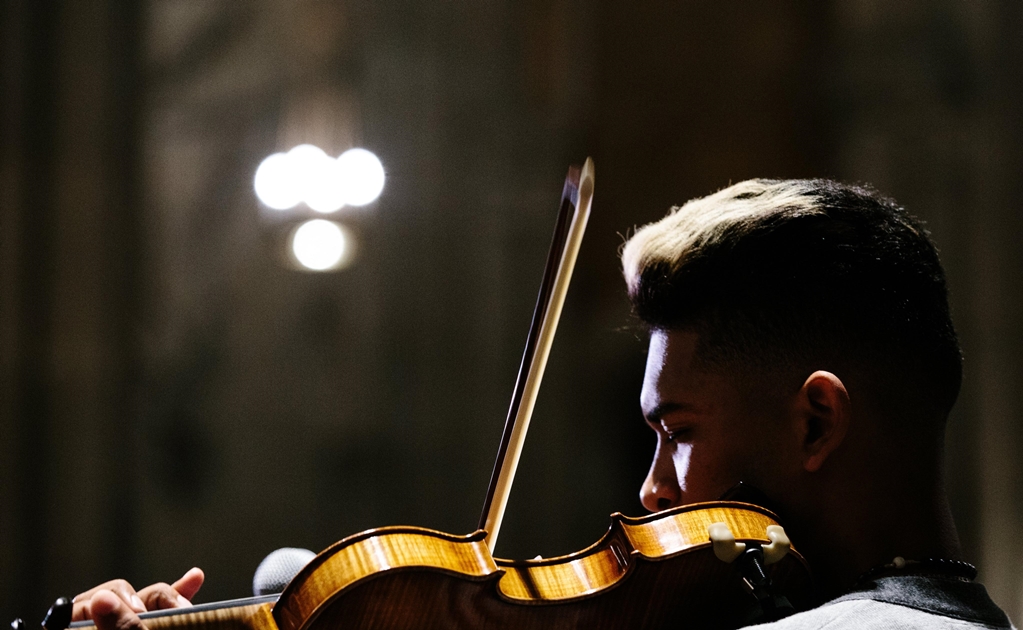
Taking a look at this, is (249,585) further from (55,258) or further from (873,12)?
(873,12)

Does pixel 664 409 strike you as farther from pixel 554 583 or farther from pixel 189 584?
pixel 189 584

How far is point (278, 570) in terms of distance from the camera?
1.37 metres

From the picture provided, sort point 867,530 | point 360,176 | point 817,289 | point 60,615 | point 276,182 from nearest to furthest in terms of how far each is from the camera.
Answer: point 60,615
point 867,530
point 817,289
point 276,182
point 360,176

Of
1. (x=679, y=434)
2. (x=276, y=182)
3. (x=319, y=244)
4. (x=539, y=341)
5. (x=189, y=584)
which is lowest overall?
(x=189, y=584)

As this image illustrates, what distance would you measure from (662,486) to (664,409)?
4.6 inches

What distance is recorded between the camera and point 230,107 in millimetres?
4102

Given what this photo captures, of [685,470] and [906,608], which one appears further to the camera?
[685,470]

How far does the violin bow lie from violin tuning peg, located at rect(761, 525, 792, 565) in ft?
1.30

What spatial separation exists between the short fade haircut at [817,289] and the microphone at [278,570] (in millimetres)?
641

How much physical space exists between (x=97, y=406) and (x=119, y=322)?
325 mm

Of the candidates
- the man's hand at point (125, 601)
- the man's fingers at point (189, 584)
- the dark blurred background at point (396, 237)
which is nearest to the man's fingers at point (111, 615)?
the man's hand at point (125, 601)

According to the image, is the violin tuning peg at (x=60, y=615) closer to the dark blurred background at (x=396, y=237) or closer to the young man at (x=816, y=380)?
the young man at (x=816, y=380)

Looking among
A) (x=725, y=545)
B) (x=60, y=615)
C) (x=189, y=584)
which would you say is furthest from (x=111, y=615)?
(x=725, y=545)

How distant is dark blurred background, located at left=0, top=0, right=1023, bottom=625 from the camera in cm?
370
